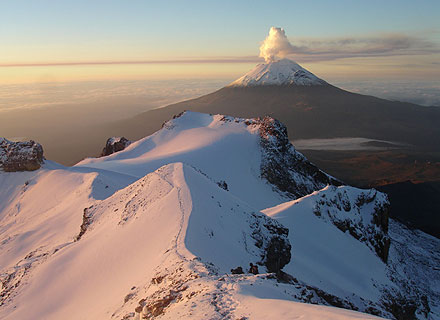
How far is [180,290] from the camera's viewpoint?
41.3 ft

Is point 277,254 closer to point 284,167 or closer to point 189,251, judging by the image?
point 189,251

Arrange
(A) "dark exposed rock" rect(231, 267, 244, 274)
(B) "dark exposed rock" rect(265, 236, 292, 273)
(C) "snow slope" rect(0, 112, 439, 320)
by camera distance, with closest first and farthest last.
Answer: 1. (C) "snow slope" rect(0, 112, 439, 320)
2. (A) "dark exposed rock" rect(231, 267, 244, 274)
3. (B) "dark exposed rock" rect(265, 236, 292, 273)

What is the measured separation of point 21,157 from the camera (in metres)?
58.8

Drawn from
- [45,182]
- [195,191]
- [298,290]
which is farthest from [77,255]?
[45,182]

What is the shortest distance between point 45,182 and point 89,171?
9.54m

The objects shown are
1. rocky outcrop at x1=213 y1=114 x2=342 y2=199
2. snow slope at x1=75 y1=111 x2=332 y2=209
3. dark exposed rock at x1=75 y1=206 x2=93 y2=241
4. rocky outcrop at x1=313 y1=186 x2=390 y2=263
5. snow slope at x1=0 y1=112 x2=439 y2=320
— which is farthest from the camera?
rocky outcrop at x1=213 y1=114 x2=342 y2=199

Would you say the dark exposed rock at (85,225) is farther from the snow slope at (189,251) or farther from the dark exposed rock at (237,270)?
the dark exposed rock at (237,270)

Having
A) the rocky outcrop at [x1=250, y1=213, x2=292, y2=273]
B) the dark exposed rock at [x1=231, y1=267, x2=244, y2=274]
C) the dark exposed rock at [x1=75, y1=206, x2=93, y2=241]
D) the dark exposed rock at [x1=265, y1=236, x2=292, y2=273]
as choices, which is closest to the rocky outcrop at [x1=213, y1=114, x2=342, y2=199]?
the rocky outcrop at [x1=250, y1=213, x2=292, y2=273]

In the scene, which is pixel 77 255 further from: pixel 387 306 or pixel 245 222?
pixel 387 306

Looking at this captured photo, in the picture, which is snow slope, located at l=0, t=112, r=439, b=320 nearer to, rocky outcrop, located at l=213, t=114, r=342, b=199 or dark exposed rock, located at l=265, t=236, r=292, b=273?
dark exposed rock, located at l=265, t=236, r=292, b=273

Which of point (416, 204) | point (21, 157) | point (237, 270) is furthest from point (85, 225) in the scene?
point (416, 204)

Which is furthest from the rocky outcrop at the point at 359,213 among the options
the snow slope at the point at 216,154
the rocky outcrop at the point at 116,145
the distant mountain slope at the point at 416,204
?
the rocky outcrop at the point at 116,145

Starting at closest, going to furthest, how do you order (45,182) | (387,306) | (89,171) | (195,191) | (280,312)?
(280,312) < (195,191) < (387,306) < (89,171) < (45,182)

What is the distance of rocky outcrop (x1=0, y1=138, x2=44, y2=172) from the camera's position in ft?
190
